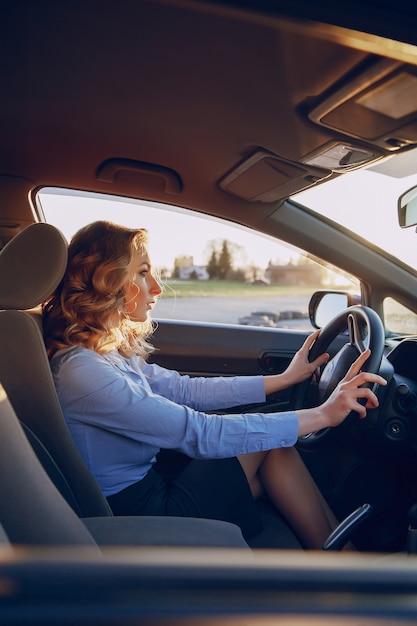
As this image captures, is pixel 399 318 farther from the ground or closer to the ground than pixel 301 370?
farther from the ground

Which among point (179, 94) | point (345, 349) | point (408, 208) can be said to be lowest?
point (345, 349)

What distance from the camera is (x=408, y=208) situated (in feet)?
6.71

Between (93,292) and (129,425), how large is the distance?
0.42 metres

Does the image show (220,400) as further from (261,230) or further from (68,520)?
(68,520)

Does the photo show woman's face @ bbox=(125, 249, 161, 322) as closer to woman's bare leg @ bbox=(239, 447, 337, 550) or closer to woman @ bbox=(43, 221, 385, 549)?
woman @ bbox=(43, 221, 385, 549)

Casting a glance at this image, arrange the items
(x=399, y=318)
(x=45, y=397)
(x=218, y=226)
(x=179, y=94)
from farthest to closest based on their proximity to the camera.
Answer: (x=218, y=226), (x=399, y=318), (x=179, y=94), (x=45, y=397)

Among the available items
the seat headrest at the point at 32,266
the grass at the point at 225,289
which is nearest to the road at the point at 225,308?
the grass at the point at 225,289

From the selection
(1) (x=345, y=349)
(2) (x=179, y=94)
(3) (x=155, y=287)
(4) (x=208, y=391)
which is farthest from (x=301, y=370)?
(2) (x=179, y=94)

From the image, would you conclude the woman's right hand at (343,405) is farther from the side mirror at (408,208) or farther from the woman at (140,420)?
the side mirror at (408,208)

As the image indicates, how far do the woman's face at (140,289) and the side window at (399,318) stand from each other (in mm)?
996

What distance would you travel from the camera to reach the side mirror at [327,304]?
2580mm

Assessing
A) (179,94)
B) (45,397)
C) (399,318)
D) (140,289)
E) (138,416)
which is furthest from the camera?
(399,318)

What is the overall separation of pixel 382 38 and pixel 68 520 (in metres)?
1.04

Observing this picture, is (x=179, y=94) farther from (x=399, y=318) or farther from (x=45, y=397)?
(x=399, y=318)
